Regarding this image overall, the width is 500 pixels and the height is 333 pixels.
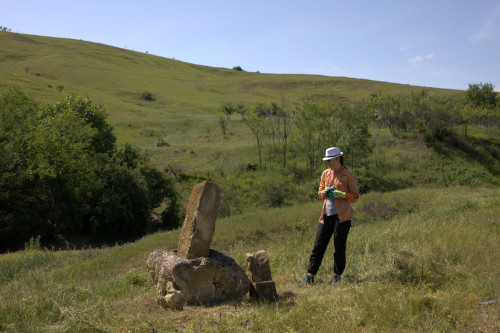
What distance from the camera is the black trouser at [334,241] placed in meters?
6.13

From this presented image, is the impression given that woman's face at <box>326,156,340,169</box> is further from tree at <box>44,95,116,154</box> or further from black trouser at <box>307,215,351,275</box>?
tree at <box>44,95,116,154</box>

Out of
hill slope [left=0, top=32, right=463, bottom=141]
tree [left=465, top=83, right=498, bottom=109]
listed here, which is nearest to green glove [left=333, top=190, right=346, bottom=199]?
hill slope [left=0, top=32, right=463, bottom=141]

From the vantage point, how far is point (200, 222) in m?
5.89

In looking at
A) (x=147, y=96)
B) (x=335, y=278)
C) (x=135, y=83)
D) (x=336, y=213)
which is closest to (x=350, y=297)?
(x=335, y=278)

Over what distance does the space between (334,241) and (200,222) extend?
226 cm

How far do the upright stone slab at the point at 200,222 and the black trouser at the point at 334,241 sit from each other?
1842 mm

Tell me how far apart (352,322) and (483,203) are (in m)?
11.1

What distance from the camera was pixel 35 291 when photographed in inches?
209

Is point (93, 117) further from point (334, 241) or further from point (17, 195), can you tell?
point (334, 241)

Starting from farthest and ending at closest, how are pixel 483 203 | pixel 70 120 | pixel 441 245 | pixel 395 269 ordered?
pixel 70 120, pixel 483 203, pixel 441 245, pixel 395 269

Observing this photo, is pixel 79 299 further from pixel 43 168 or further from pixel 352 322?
pixel 43 168

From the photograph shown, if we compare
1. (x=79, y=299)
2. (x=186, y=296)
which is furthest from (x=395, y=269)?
(x=79, y=299)

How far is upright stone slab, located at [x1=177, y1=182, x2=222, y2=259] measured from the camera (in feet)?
19.0

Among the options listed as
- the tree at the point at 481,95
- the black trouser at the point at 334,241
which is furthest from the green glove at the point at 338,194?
the tree at the point at 481,95
